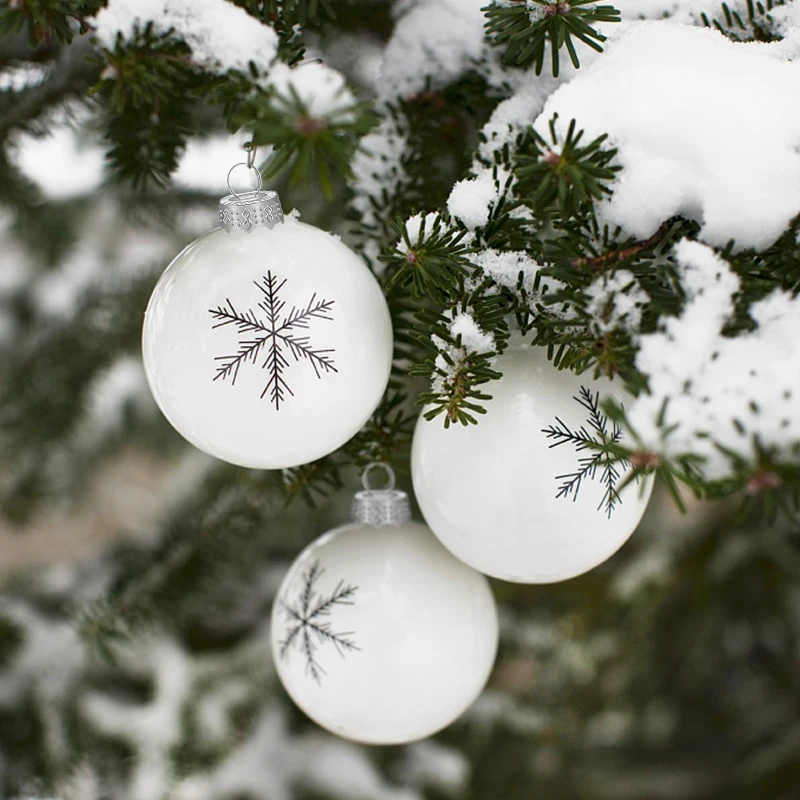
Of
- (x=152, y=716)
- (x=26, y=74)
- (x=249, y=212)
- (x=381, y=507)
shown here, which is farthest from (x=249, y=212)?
(x=152, y=716)

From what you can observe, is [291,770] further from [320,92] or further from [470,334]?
[320,92]

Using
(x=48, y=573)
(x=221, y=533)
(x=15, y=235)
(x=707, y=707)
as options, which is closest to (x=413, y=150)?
(x=221, y=533)

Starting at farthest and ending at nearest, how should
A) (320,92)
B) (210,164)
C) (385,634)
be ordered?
(210,164)
(385,634)
(320,92)

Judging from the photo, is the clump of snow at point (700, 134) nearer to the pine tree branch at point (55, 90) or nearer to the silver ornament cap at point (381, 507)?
the silver ornament cap at point (381, 507)

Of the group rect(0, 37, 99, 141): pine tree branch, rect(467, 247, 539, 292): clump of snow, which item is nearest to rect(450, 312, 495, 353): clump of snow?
rect(467, 247, 539, 292): clump of snow

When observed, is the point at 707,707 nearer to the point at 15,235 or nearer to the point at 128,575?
the point at 128,575

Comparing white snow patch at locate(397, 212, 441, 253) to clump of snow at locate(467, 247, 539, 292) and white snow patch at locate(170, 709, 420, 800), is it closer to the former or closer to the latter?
clump of snow at locate(467, 247, 539, 292)
